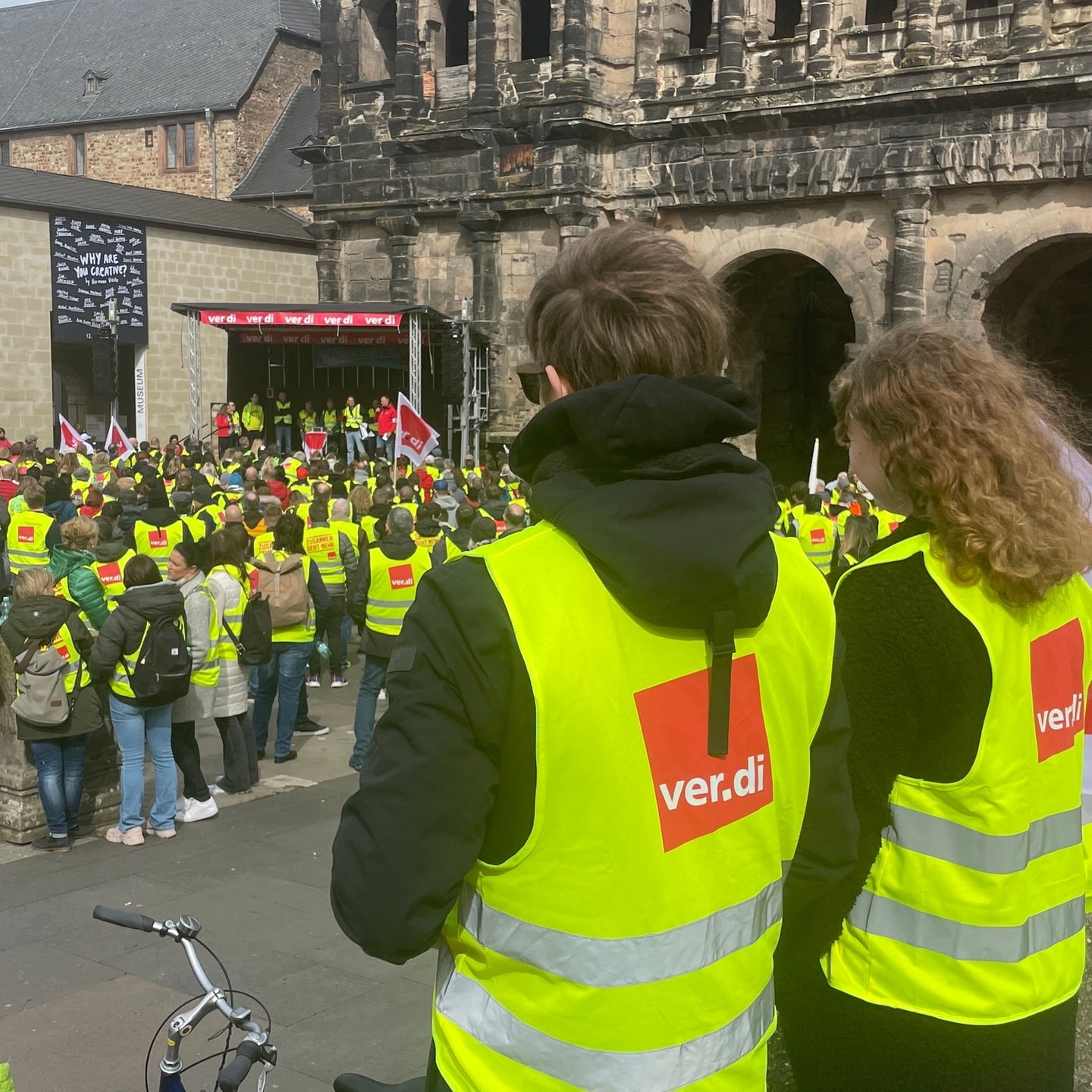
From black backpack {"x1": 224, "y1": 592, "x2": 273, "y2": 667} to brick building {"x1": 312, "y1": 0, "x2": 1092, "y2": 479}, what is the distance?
11.0m

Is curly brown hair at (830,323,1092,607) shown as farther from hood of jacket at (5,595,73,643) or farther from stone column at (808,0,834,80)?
stone column at (808,0,834,80)

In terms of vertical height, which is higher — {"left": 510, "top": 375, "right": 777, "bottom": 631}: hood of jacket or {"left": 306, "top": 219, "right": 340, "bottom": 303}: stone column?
{"left": 306, "top": 219, "right": 340, "bottom": 303}: stone column

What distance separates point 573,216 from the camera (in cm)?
2372

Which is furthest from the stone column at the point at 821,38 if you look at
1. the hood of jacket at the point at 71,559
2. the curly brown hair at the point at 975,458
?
the curly brown hair at the point at 975,458

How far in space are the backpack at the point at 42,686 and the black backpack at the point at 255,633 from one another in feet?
5.08

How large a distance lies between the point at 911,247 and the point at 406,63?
11.2 metres

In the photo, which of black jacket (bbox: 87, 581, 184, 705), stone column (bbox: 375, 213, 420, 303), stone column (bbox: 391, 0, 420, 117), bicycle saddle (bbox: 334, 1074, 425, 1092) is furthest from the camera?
stone column (bbox: 375, 213, 420, 303)

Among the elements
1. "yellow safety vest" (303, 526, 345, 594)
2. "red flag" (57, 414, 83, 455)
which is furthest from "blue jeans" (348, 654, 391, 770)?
"red flag" (57, 414, 83, 455)

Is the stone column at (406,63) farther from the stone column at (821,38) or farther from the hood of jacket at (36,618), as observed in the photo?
the hood of jacket at (36,618)

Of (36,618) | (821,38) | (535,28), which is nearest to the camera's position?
(36,618)

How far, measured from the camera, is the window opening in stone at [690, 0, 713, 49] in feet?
89.7

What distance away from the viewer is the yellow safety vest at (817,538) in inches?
517

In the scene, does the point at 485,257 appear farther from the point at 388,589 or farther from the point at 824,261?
the point at 388,589

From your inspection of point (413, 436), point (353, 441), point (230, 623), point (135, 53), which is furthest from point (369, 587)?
point (135, 53)
